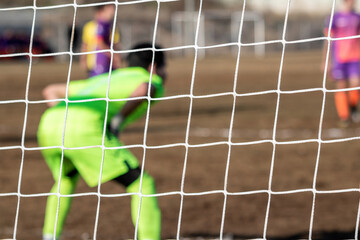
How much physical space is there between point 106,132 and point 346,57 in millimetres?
7065

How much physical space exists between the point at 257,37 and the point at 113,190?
42001 millimetres

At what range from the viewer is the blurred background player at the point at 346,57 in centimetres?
1023

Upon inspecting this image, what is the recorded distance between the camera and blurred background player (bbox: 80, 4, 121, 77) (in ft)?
28.7

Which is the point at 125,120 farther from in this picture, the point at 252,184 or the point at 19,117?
the point at 19,117

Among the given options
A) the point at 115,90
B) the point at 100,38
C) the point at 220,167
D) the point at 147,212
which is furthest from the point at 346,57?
the point at 147,212

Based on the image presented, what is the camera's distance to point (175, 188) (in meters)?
6.41

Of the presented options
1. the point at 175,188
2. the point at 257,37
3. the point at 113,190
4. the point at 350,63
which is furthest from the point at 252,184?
the point at 257,37

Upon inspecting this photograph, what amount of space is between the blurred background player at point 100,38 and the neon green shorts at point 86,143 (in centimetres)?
421

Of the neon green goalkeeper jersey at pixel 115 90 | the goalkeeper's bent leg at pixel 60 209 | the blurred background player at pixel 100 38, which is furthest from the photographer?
the blurred background player at pixel 100 38

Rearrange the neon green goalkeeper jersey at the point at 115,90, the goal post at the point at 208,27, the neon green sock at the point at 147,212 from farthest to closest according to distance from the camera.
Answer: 1. the goal post at the point at 208,27
2. the neon green goalkeeper jersey at the point at 115,90
3. the neon green sock at the point at 147,212

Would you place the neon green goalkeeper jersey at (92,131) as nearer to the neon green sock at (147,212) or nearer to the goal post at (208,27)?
the neon green sock at (147,212)

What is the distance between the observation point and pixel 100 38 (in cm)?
878

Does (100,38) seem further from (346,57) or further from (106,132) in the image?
(106,132)

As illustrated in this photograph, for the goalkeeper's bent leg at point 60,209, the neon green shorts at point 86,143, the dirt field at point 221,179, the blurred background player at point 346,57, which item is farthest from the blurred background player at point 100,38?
the neon green shorts at point 86,143
